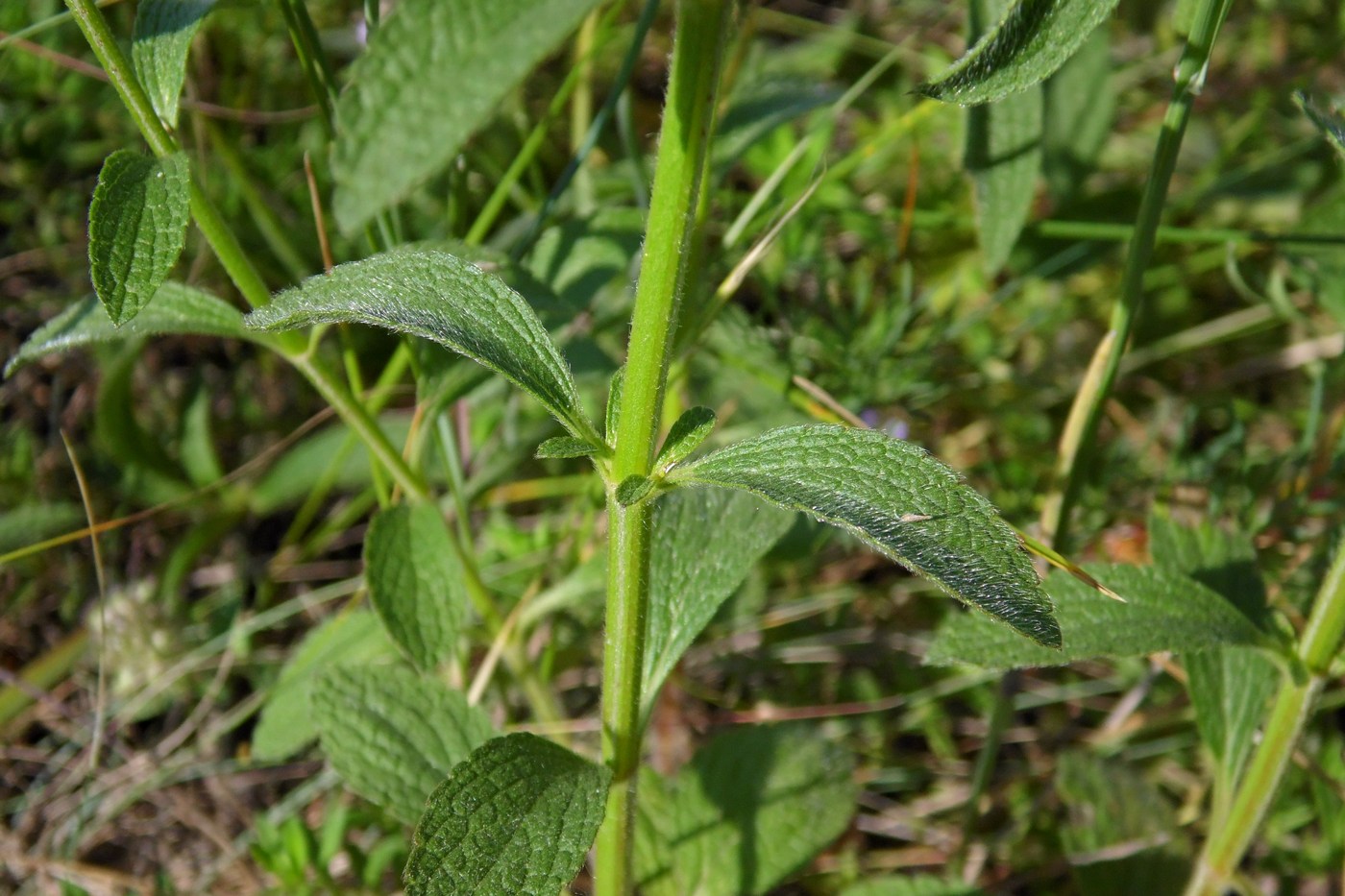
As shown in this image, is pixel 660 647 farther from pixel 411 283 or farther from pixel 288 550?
pixel 288 550

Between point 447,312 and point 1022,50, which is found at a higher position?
point 1022,50

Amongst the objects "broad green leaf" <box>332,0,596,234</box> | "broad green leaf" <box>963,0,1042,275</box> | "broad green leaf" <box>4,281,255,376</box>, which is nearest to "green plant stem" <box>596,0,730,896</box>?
"broad green leaf" <box>332,0,596,234</box>

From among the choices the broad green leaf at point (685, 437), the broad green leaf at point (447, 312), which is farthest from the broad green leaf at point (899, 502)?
the broad green leaf at point (447, 312)

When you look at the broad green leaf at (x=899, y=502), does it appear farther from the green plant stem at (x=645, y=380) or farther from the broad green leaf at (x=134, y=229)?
the broad green leaf at (x=134, y=229)

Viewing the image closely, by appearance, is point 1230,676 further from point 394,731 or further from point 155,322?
point 155,322

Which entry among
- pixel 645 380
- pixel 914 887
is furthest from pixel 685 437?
pixel 914 887

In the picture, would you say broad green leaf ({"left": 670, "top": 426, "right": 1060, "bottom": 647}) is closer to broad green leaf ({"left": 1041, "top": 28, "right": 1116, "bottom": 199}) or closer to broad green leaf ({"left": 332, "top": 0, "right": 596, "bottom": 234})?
broad green leaf ({"left": 332, "top": 0, "right": 596, "bottom": 234})
